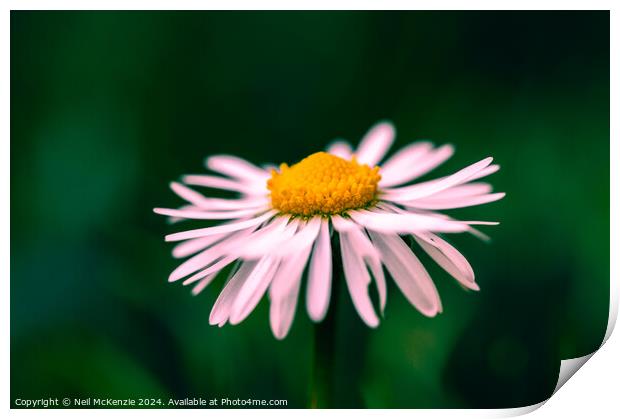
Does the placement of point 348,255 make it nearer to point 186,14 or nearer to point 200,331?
point 200,331

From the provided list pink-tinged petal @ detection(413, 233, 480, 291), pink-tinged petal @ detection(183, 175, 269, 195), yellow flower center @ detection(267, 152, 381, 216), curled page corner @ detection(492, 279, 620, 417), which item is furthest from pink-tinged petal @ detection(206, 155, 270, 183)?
curled page corner @ detection(492, 279, 620, 417)

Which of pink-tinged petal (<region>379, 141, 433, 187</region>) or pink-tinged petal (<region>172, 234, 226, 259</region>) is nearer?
pink-tinged petal (<region>172, 234, 226, 259</region>)

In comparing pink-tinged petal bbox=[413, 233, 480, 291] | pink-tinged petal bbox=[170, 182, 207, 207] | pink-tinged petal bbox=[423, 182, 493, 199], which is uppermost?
pink-tinged petal bbox=[423, 182, 493, 199]

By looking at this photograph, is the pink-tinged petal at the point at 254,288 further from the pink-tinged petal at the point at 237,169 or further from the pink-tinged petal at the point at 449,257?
the pink-tinged petal at the point at 237,169

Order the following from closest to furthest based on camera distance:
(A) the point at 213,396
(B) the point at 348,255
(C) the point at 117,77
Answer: (B) the point at 348,255 < (A) the point at 213,396 < (C) the point at 117,77

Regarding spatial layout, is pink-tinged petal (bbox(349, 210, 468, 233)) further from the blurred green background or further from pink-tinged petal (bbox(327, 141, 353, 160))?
pink-tinged petal (bbox(327, 141, 353, 160))
